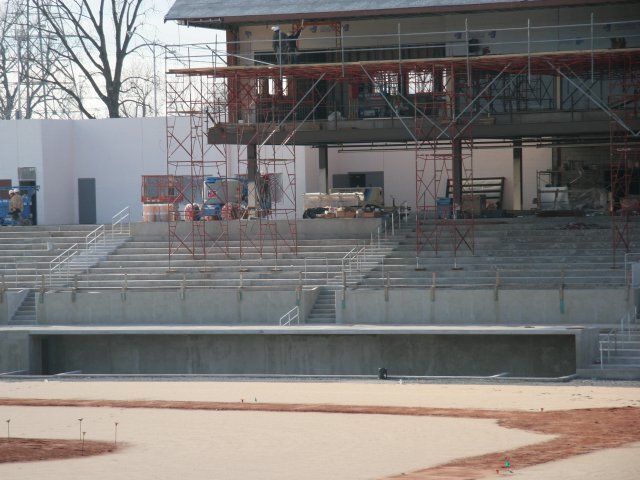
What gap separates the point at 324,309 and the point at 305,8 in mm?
13691

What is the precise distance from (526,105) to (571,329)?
15685mm

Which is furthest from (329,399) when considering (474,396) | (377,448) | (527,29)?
(527,29)

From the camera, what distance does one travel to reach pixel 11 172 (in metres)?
59.4

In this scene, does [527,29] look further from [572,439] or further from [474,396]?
[572,439]

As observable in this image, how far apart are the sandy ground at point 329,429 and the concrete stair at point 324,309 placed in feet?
21.2

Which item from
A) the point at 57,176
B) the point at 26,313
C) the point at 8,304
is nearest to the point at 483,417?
the point at 26,313

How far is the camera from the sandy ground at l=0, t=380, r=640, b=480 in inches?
882

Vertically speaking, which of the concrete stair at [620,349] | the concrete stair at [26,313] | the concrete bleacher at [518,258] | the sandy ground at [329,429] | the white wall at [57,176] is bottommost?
the sandy ground at [329,429]

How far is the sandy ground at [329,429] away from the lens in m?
22.4

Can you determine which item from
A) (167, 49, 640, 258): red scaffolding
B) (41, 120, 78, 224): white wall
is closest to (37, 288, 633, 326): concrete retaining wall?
(167, 49, 640, 258): red scaffolding

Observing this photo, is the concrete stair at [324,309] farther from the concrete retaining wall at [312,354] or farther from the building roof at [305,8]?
the building roof at [305,8]

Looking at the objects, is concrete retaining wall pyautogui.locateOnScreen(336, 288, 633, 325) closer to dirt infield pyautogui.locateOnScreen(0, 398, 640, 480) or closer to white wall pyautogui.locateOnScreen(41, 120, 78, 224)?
dirt infield pyautogui.locateOnScreen(0, 398, 640, 480)

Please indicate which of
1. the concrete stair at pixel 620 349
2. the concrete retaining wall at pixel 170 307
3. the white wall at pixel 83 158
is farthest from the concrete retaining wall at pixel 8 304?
the concrete stair at pixel 620 349

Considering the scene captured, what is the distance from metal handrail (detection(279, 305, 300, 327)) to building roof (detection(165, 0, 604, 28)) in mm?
13285
